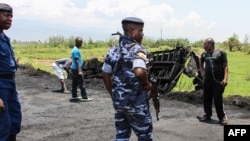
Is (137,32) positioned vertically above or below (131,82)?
above

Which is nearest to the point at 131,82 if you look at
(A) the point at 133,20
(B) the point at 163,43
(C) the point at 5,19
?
(A) the point at 133,20

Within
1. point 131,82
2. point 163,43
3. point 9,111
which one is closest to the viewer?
point 131,82

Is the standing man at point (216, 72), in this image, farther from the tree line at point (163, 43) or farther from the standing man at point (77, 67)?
the tree line at point (163, 43)

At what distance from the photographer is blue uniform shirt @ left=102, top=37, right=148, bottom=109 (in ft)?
14.8

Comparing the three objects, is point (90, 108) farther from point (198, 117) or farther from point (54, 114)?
point (198, 117)

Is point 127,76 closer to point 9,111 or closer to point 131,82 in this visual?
point 131,82

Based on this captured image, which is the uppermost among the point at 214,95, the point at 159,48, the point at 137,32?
the point at 137,32

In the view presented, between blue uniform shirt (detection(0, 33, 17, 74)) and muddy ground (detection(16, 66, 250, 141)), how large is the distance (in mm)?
2961

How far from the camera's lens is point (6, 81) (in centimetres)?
468

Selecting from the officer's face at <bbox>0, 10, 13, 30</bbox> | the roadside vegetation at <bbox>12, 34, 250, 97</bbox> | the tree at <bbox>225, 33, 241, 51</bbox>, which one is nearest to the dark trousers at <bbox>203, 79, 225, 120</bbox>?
the roadside vegetation at <bbox>12, 34, 250, 97</bbox>

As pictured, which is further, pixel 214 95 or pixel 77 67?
pixel 77 67

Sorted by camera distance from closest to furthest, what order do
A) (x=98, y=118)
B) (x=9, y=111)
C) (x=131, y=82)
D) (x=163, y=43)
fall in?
(x=131, y=82), (x=9, y=111), (x=98, y=118), (x=163, y=43)

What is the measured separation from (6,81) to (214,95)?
5183mm

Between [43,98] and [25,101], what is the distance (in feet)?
2.25
